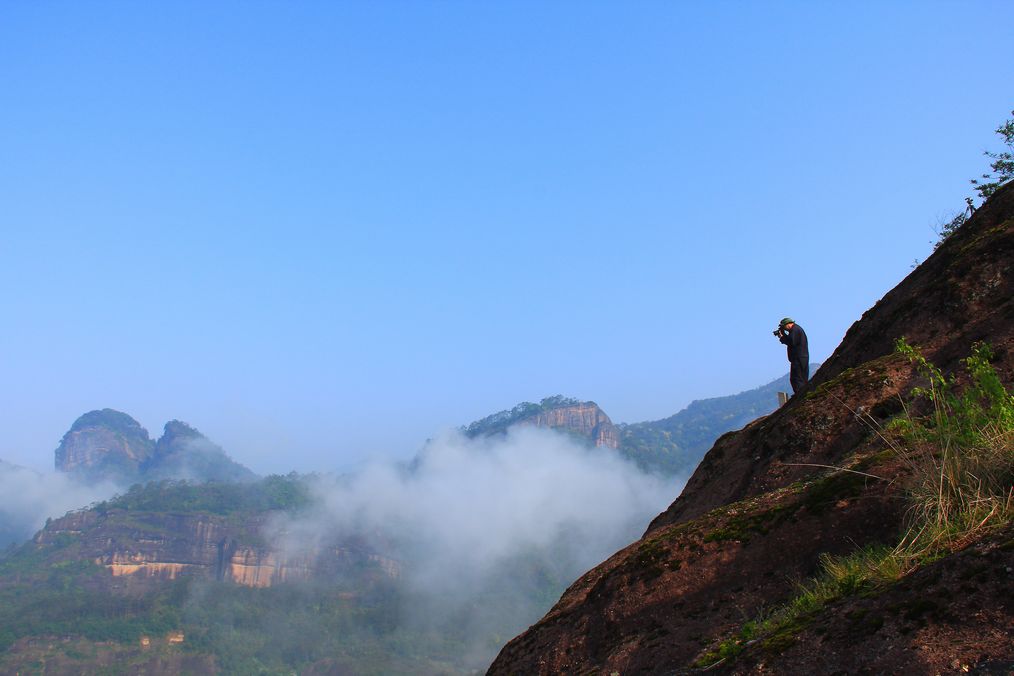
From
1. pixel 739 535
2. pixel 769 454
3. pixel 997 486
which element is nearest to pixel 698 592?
pixel 739 535

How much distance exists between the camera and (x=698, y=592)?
9594mm

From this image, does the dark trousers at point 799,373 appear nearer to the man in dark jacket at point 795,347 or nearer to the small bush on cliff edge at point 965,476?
the man in dark jacket at point 795,347

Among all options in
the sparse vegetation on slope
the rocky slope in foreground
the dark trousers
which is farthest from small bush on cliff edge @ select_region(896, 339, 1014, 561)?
the dark trousers

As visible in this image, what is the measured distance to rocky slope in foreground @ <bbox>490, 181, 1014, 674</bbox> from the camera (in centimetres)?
618

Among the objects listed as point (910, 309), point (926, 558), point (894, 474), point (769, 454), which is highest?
point (910, 309)

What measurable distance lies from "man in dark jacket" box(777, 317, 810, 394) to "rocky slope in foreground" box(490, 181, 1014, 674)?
92 centimetres

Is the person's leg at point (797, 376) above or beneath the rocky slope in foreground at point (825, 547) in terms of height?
above

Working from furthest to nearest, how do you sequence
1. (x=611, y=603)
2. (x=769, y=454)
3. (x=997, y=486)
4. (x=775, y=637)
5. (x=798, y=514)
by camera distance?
(x=769, y=454)
(x=611, y=603)
(x=798, y=514)
(x=997, y=486)
(x=775, y=637)

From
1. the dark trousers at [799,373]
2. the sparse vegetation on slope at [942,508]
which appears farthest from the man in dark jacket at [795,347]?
the sparse vegetation on slope at [942,508]

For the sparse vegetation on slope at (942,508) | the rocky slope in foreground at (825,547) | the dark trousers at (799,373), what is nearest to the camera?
the rocky slope in foreground at (825,547)

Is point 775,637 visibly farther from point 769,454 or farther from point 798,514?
point 769,454

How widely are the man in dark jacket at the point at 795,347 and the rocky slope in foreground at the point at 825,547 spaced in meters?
0.92

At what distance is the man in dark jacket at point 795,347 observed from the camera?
791 inches

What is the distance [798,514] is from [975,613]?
3.69 metres
